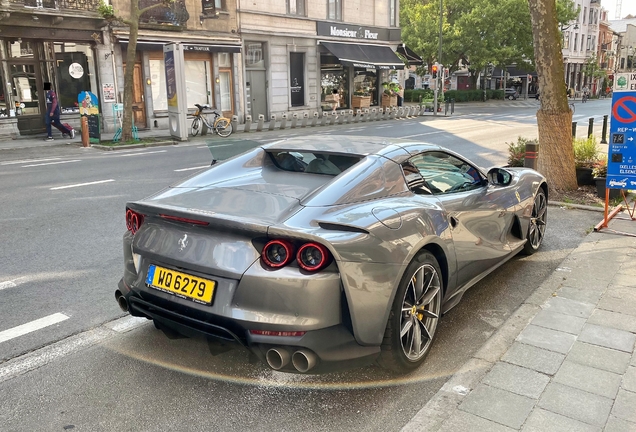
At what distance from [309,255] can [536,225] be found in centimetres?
378

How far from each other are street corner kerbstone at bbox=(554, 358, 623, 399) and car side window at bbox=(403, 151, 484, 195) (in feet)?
4.77

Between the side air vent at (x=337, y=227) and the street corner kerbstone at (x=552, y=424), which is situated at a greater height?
the side air vent at (x=337, y=227)

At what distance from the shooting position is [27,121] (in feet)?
64.7

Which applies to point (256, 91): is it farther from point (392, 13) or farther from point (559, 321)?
point (559, 321)

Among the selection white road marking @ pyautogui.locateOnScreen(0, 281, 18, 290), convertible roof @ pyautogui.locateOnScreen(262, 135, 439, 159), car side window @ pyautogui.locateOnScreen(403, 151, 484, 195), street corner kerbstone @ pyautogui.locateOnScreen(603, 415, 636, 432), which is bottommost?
street corner kerbstone @ pyautogui.locateOnScreen(603, 415, 636, 432)

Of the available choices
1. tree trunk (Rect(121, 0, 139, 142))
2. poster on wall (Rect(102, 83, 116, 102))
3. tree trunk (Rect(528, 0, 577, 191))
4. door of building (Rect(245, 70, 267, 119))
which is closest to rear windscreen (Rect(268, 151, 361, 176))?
tree trunk (Rect(528, 0, 577, 191))

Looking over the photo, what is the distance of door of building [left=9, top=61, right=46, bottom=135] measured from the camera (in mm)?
19484

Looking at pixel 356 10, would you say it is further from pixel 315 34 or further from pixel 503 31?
pixel 503 31

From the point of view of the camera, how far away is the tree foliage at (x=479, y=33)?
48250 mm

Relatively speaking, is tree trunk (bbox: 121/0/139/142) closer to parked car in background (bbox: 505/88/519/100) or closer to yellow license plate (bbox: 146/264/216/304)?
yellow license plate (bbox: 146/264/216/304)

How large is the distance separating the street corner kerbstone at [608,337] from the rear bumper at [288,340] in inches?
66.9

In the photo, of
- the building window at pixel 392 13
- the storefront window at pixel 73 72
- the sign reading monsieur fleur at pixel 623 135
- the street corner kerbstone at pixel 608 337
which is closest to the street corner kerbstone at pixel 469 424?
the street corner kerbstone at pixel 608 337

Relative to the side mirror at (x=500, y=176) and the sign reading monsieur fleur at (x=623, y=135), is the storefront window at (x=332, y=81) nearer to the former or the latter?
the sign reading monsieur fleur at (x=623, y=135)

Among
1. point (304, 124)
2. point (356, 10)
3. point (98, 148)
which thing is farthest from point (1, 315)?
point (356, 10)
